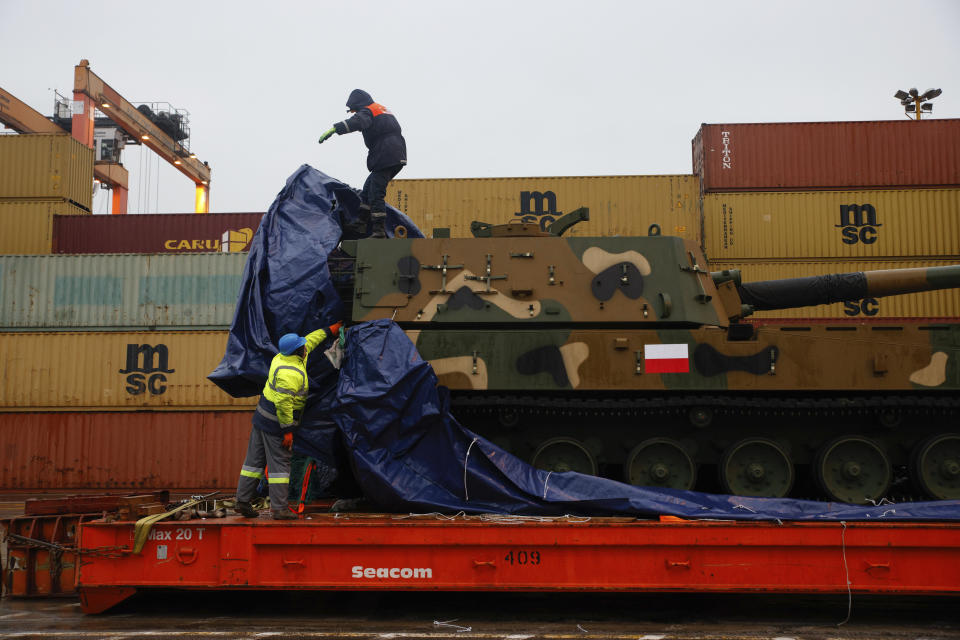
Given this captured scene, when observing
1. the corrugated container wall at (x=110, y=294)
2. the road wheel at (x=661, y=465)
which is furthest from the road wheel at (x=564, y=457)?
the corrugated container wall at (x=110, y=294)

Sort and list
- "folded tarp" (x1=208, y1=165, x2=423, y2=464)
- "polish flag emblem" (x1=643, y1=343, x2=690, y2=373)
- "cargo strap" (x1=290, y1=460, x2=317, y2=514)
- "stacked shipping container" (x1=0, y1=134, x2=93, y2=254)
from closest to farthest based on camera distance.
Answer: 1. "cargo strap" (x1=290, y1=460, x2=317, y2=514)
2. "folded tarp" (x1=208, y1=165, x2=423, y2=464)
3. "polish flag emblem" (x1=643, y1=343, x2=690, y2=373)
4. "stacked shipping container" (x1=0, y1=134, x2=93, y2=254)

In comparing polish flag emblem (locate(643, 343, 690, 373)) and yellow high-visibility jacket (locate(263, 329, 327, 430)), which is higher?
polish flag emblem (locate(643, 343, 690, 373))

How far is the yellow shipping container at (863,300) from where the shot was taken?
1673 centimetres

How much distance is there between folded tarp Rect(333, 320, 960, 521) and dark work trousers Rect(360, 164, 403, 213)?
90.4 inches

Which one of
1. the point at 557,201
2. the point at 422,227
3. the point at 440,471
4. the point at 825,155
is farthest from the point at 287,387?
the point at 825,155

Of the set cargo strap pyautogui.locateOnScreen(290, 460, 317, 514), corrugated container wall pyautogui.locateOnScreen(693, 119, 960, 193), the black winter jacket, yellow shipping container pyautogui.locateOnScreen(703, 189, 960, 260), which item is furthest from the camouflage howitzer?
corrugated container wall pyautogui.locateOnScreen(693, 119, 960, 193)

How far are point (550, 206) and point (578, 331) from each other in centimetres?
1069

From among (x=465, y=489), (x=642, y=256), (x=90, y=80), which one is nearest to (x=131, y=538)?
(x=465, y=489)

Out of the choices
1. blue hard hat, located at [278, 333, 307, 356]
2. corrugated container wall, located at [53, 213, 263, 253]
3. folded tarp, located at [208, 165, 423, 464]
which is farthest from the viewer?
corrugated container wall, located at [53, 213, 263, 253]

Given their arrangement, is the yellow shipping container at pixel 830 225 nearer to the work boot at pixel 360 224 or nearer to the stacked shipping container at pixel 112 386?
the work boot at pixel 360 224

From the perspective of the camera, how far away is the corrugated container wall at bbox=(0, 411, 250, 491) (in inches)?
671

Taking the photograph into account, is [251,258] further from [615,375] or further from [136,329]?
[136,329]

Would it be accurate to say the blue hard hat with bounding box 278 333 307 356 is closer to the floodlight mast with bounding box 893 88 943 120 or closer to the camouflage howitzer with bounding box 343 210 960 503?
the camouflage howitzer with bounding box 343 210 960 503

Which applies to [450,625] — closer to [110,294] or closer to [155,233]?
[110,294]
